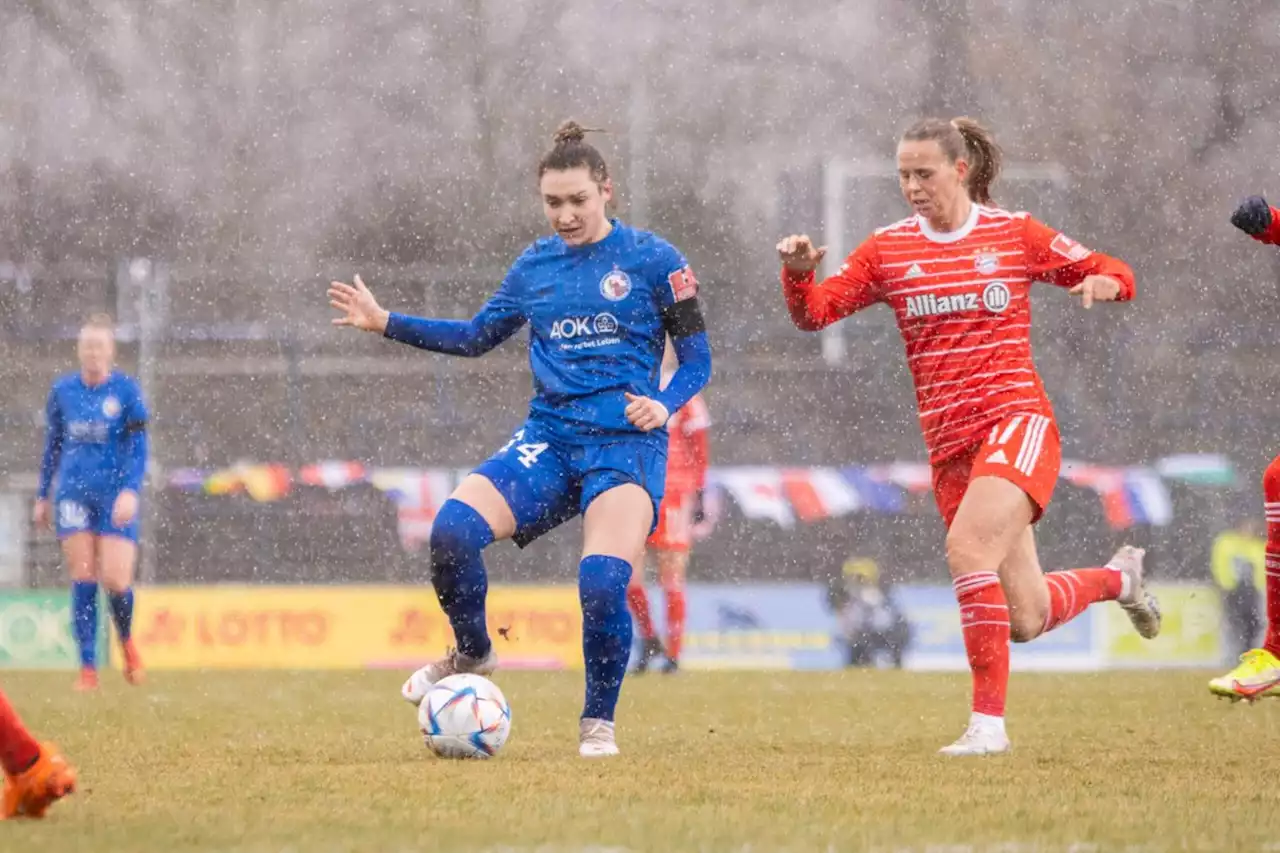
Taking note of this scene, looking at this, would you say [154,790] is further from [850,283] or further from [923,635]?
[923,635]

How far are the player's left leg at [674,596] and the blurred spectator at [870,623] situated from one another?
9.71ft

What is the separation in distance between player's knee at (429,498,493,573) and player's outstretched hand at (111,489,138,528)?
4.99 m

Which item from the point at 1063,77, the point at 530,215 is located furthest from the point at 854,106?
the point at 530,215

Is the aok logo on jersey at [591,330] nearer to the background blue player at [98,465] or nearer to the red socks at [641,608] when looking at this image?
the red socks at [641,608]

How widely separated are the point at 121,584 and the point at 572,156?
5672 millimetres

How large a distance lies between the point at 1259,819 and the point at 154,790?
243 cm

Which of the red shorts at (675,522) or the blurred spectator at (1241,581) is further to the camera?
the blurred spectator at (1241,581)

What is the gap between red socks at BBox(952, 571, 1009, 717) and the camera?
566 centimetres

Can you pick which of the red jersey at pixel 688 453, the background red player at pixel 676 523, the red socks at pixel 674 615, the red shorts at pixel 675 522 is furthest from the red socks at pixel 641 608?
the red jersey at pixel 688 453

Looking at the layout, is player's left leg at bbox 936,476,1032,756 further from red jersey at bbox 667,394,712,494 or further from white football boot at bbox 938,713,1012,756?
red jersey at bbox 667,394,712,494

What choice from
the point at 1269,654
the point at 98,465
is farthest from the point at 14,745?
the point at 98,465

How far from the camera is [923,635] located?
45.9 ft

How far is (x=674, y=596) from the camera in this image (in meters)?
11.1

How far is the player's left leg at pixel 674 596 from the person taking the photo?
11.1 metres
